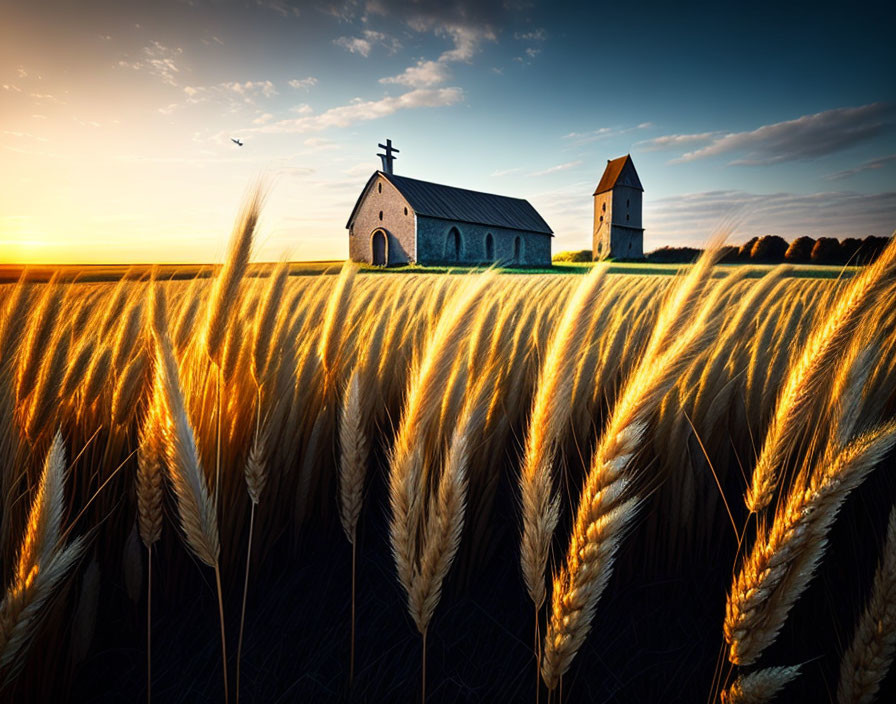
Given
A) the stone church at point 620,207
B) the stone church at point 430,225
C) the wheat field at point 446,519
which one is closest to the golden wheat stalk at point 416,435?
the wheat field at point 446,519

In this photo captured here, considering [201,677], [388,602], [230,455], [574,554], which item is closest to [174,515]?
[230,455]

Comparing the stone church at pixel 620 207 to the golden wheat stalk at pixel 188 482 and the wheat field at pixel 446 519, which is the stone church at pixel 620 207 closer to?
the wheat field at pixel 446 519

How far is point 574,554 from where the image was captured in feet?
2.12

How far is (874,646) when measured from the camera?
2.13 ft

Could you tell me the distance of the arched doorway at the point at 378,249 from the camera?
2530 cm

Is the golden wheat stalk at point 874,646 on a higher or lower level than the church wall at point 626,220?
lower

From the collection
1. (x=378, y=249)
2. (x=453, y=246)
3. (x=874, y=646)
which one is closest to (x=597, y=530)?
(x=874, y=646)

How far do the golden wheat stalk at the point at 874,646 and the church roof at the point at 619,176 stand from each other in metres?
39.0

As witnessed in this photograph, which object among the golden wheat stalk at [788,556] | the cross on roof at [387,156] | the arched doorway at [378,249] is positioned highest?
the cross on roof at [387,156]

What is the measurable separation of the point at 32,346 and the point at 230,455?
67 centimetres

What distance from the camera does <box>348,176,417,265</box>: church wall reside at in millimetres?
23469

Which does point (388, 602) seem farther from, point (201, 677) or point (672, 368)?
point (672, 368)

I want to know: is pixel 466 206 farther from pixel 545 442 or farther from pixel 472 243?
pixel 545 442

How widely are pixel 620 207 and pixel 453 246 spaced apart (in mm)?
18159
